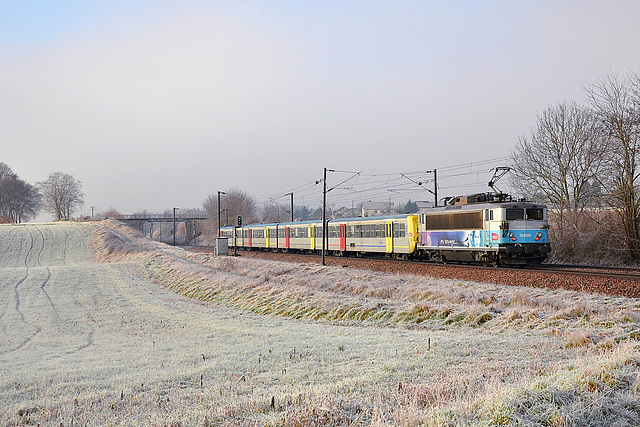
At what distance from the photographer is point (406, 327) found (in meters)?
13.5

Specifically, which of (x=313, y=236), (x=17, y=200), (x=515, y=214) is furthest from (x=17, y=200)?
(x=515, y=214)

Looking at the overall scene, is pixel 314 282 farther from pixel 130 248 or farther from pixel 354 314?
pixel 130 248

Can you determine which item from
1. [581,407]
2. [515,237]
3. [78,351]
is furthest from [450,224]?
[581,407]

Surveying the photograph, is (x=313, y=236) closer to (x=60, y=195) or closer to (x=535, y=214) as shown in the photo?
(x=535, y=214)

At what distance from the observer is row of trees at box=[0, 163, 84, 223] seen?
102938mm

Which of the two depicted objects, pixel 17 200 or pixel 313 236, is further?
pixel 17 200

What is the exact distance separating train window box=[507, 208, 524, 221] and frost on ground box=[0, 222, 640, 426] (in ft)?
18.4

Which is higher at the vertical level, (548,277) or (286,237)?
(286,237)

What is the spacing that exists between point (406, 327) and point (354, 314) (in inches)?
98.7

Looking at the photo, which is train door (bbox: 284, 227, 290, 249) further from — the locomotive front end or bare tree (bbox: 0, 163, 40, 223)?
bare tree (bbox: 0, 163, 40, 223)

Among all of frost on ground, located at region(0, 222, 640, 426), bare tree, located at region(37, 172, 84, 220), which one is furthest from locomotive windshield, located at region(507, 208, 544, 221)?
bare tree, located at region(37, 172, 84, 220)

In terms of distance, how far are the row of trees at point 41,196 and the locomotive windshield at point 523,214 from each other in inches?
4066

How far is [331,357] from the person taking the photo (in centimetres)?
948

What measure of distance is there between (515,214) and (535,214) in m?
1.33
